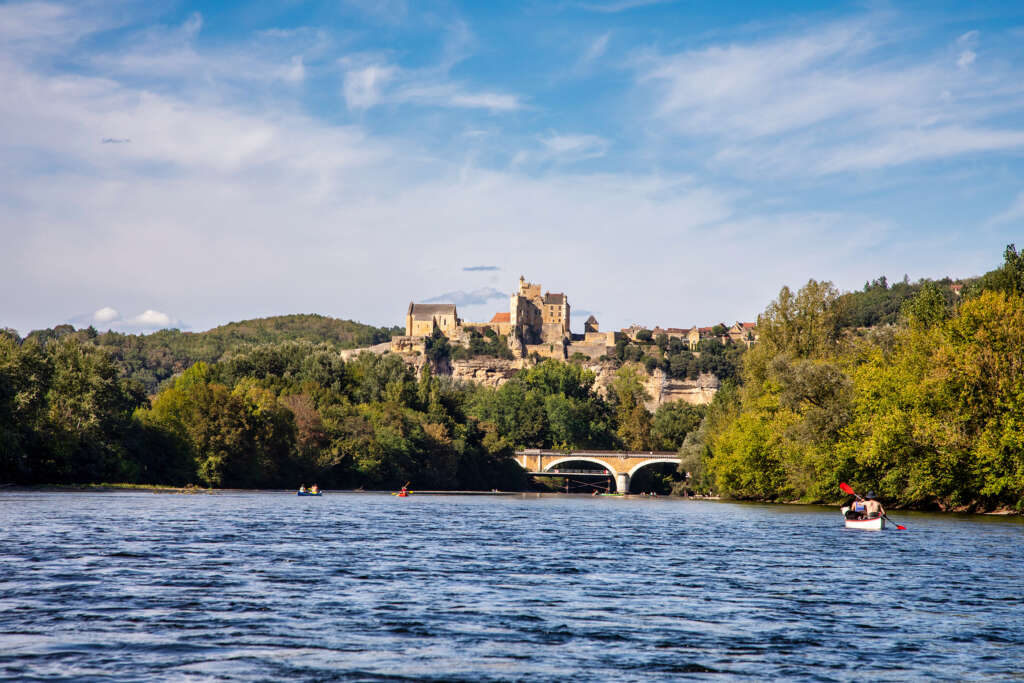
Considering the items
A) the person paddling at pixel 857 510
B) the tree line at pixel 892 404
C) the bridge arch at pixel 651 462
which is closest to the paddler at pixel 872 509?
the person paddling at pixel 857 510

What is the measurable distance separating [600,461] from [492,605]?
127310 millimetres

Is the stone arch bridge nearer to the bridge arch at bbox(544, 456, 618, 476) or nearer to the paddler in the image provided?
the bridge arch at bbox(544, 456, 618, 476)

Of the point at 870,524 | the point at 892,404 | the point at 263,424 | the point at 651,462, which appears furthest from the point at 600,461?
the point at 870,524

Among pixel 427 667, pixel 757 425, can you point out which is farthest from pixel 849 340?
pixel 427 667

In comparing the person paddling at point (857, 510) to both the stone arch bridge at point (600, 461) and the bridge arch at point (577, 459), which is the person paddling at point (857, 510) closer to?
the stone arch bridge at point (600, 461)

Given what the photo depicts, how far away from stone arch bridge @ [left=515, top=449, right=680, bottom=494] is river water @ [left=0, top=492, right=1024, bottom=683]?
337 feet

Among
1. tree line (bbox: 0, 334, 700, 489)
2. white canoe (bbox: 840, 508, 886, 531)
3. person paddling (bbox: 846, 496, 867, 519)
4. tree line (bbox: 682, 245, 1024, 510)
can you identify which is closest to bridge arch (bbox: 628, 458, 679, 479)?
tree line (bbox: 0, 334, 700, 489)

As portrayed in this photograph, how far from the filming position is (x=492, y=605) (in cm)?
2209

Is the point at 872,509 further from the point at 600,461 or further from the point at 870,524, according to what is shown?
the point at 600,461

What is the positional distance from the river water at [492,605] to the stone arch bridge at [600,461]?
103 metres

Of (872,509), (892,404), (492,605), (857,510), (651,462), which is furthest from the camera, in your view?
(651,462)

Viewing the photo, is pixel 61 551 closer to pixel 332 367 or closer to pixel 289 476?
pixel 289 476

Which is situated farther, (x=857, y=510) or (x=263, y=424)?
(x=263, y=424)

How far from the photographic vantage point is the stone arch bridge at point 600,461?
5709 inches
